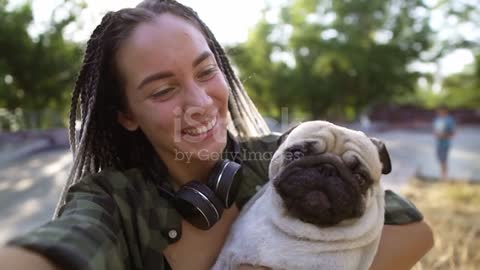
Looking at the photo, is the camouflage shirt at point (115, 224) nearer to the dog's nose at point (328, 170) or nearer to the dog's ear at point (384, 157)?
the dog's ear at point (384, 157)

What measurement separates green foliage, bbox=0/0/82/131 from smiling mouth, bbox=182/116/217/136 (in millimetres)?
6162

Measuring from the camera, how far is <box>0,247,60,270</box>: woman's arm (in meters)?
0.71

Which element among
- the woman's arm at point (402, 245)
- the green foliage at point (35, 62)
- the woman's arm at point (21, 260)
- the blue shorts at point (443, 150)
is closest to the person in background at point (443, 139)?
the blue shorts at point (443, 150)

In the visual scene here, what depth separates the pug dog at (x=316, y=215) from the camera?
45.8 inches

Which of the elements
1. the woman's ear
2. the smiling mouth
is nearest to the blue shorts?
the smiling mouth

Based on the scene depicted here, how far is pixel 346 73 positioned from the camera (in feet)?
63.6

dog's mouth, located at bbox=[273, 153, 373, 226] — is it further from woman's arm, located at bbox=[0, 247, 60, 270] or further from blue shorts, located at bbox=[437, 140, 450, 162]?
blue shorts, located at bbox=[437, 140, 450, 162]

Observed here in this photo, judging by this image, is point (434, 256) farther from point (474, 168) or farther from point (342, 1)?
point (342, 1)

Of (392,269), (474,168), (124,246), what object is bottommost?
(474,168)

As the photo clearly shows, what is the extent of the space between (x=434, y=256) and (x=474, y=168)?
22.3 feet

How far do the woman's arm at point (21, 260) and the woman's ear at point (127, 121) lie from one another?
0.62 metres

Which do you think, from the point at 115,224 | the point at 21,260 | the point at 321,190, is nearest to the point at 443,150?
the point at 321,190

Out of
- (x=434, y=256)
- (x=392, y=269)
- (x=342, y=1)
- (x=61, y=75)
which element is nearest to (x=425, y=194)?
(x=434, y=256)

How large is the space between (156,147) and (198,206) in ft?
0.85
